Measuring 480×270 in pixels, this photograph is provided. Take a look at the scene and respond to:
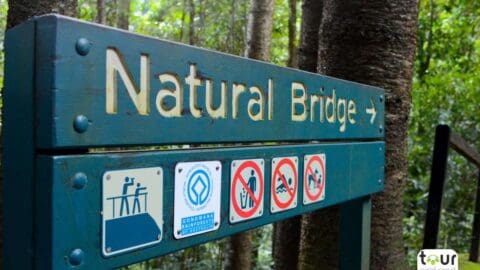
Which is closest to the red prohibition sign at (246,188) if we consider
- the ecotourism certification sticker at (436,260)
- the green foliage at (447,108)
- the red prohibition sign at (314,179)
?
the red prohibition sign at (314,179)

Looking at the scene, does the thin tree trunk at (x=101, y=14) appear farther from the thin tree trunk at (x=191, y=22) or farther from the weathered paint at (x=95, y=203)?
the weathered paint at (x=95, y=203)

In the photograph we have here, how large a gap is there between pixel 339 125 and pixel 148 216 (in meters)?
0.82

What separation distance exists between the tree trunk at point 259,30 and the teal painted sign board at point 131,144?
120 inches

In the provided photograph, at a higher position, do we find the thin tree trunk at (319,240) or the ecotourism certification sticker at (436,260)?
the thin tree trunk at (319,240)

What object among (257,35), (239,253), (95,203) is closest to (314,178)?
(95,203)

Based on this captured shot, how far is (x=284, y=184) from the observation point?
4.47 feet

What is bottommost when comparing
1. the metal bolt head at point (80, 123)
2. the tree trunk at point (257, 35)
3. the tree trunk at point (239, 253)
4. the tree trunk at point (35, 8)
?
the tree trunk at point (239, 253)

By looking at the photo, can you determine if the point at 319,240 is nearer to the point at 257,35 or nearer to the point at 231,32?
the point at 257,35

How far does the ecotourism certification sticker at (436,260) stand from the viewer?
226 centimetres

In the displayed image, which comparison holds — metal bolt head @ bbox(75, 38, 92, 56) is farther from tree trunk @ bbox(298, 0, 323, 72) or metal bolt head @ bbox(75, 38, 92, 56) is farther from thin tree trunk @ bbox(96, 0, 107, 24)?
thin tree trunk @ bbox(96, 0, 107, 24)

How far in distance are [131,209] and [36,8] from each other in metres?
1.80

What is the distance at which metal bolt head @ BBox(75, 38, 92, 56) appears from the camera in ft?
2.77

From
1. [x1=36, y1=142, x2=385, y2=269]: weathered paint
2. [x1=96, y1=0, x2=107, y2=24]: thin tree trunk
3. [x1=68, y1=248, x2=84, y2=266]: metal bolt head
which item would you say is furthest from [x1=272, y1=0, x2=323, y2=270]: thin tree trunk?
[x1=68, y1=248, x2=84, y2=266]: metal bolt head

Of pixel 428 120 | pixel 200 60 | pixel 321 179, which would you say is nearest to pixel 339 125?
pixel 321 179
